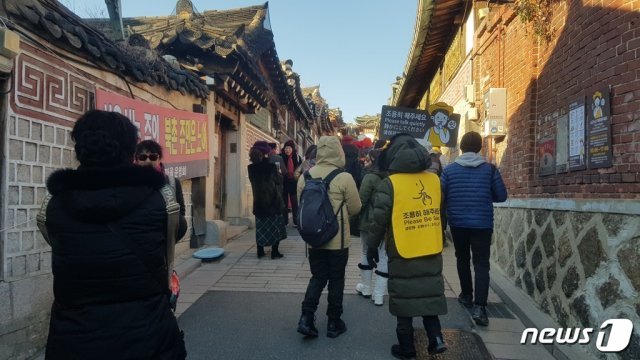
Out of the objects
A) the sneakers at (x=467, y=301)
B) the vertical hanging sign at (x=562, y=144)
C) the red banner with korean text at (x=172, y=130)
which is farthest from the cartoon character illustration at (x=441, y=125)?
the sneakers at (x=467, y=301)

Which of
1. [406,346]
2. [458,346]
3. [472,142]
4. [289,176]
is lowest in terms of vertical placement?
[458,346]

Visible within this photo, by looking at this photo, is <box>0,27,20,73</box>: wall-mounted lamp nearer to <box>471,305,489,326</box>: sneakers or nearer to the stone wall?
the stone wall

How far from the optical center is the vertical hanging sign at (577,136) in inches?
162

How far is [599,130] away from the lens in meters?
3.78

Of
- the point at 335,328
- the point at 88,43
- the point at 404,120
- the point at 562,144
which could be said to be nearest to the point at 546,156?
the point at 562,144

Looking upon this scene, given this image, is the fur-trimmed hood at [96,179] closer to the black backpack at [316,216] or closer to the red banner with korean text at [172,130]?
the black backpack at [316,216]

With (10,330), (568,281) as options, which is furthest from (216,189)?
(568,281)

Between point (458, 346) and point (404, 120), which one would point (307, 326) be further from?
point (404, 120)

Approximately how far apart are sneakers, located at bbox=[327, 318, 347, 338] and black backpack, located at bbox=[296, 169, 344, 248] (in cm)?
77

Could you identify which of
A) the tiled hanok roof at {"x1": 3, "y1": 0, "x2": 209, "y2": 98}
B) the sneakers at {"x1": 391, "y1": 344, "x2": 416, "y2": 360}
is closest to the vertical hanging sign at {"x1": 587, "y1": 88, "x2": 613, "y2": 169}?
the sneakers at {"x1": 391, "y1": 344, "x2": 416, "y2": 360}

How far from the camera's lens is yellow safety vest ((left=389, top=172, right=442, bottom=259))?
11.8 ft

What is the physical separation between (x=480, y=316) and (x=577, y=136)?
195 centimetres

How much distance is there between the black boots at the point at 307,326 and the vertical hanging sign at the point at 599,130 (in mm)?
2793

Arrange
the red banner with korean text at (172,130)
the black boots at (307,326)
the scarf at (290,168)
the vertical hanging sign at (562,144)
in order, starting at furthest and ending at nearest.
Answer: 1. the scarf at (290,168)
2. the red banner with korean text at (172,130)
3. the vertical hanging sign at (562,144)
4. the black boots at (307,326)
